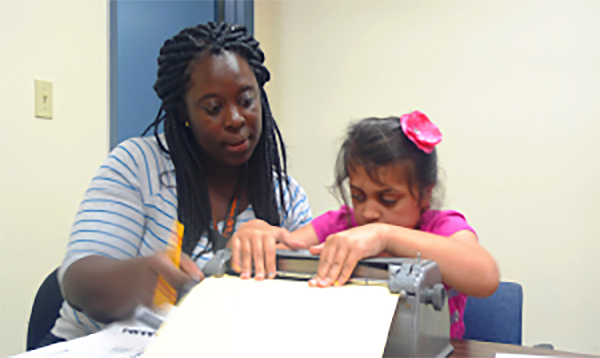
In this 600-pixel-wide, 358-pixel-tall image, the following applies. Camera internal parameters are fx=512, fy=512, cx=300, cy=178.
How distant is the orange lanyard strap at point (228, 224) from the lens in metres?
0.74

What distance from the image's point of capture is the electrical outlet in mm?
1060

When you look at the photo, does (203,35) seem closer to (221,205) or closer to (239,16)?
(221,205)

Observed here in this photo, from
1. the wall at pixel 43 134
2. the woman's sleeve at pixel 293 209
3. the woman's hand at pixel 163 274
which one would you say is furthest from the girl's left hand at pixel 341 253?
the wall at pixel 43 134

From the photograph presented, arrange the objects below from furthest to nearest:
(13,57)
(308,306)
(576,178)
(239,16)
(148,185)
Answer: (239,16)
(576,178)
(13,57)
(148,185)
(308,306)

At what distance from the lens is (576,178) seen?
1564 mm

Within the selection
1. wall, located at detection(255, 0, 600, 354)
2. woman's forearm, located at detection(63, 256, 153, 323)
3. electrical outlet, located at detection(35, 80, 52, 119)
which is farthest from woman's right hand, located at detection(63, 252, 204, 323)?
wall, located at detection(255, 0, 600, 354)

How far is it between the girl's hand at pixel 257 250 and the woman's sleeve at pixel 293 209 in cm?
29

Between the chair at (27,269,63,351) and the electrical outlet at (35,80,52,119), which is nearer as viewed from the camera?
the chair at (27,269,63,351)

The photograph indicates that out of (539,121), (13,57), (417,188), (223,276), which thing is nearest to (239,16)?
(13,57)

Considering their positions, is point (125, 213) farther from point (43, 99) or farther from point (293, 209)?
point (43, 99)

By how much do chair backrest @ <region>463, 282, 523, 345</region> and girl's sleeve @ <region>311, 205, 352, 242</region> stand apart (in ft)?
0.87

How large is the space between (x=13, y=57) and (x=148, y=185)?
1.53ft

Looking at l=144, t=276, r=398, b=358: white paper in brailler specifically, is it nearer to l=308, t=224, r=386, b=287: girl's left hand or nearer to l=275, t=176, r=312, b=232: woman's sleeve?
l=308, t=224, r=386, b=287: girl's left hand

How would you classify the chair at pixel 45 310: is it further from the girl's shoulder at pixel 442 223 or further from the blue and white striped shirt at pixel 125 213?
the girl's shoulder at pixel 442 223
